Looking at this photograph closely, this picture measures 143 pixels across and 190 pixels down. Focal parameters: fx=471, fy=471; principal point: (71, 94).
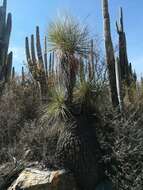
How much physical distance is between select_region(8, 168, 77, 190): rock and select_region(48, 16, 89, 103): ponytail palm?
61.4 inches

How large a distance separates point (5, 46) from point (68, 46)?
21.2 ft

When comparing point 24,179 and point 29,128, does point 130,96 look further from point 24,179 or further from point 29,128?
point 24,179

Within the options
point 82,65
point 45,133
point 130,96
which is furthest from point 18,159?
point 130,96

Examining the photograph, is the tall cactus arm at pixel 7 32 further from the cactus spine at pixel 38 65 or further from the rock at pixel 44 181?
the rock at pixel 44 181

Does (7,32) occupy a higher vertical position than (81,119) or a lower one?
higher

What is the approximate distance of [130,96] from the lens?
42.7ft

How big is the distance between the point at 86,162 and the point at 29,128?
2.26 meters

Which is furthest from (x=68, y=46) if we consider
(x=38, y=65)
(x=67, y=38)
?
(x=38, y=65)

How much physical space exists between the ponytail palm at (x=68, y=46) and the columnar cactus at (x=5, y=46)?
5.31 m

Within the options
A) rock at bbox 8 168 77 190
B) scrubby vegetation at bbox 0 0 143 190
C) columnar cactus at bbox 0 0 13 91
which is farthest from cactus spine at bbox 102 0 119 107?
columnar cactus at bbox 0 0 13 91

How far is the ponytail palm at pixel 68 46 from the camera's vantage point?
973cm

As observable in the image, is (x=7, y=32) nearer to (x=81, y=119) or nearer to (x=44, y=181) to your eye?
(x=81, y=119)

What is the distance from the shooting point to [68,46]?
32.6ft

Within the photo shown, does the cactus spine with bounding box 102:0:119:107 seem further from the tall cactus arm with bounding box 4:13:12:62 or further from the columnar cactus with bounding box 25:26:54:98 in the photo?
the tall cactus arm with bounding box 4:13:12:62
